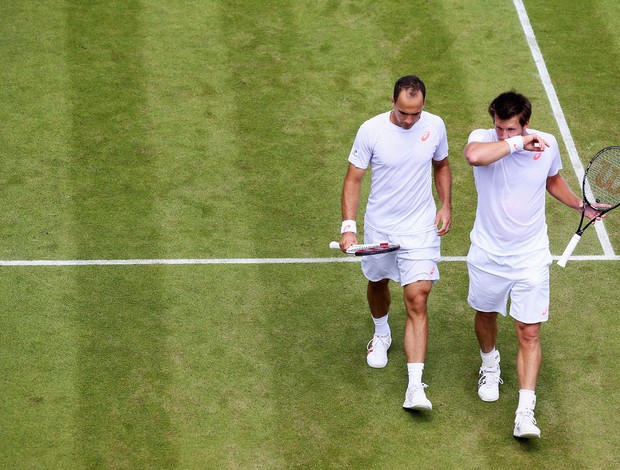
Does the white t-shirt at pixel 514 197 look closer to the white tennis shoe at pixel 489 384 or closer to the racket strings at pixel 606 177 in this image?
the racket strings at pixel 606 177

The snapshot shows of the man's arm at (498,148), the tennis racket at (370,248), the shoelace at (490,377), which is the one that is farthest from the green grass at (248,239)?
the man's arm at (498,148)

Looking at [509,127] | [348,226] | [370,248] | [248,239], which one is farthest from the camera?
[248,239]

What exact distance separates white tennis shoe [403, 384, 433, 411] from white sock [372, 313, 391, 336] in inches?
31.5

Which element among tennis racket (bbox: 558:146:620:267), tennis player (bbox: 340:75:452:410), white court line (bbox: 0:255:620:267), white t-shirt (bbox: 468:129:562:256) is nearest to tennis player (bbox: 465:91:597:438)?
white t-shirt (bbox: 468:129:562:256)

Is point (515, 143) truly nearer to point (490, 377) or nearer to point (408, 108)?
point (408, 108)

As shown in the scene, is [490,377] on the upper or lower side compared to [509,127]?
lower

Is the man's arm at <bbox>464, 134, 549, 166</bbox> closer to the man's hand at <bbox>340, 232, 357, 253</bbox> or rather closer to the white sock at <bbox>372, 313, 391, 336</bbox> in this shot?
the man's hand at <bbox>340, 232, 357, 253</bbox>

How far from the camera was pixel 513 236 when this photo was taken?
8.82 meters

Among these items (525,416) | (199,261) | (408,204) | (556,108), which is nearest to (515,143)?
(408,204)

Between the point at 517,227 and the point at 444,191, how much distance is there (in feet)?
2.81

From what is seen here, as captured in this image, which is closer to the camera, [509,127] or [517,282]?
[509,127]

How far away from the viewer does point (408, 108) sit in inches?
348

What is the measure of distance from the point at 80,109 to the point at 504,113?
20.2 ft

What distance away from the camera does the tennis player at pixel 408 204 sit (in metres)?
9.10
